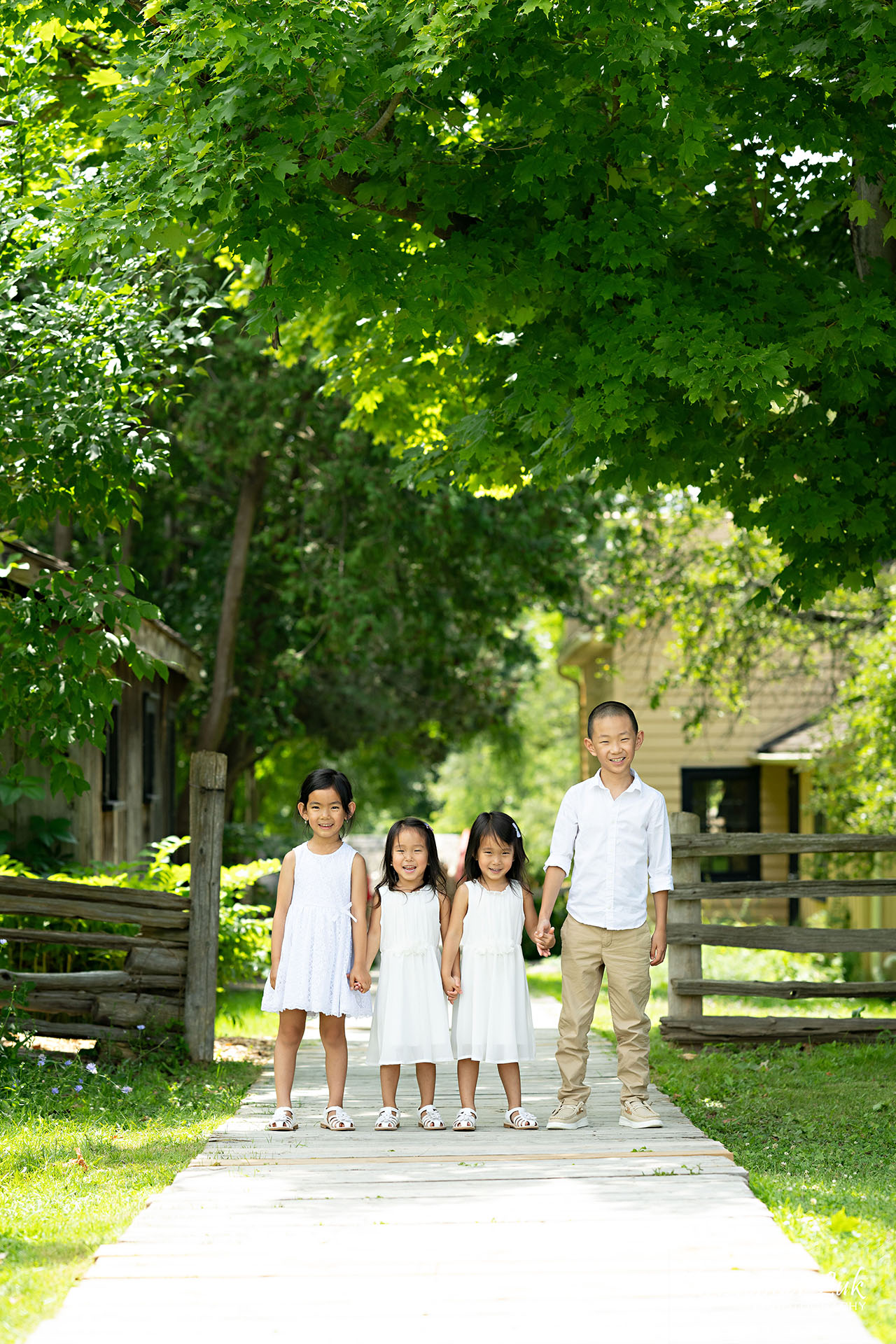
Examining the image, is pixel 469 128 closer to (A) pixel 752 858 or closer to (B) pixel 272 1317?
(B) pixel 272 1317

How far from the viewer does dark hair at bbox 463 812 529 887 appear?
20.6 feet

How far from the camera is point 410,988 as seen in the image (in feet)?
20.7

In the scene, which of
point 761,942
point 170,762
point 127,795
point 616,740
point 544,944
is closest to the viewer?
point 544,944

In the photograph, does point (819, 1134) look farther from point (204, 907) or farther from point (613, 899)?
point (204, 907)

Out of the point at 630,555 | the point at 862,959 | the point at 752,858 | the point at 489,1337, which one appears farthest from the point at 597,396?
the point at 752,858

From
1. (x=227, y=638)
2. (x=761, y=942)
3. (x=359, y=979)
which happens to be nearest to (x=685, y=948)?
(x=761, y=942)

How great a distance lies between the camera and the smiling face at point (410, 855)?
6.33 meters

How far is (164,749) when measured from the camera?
17.6m

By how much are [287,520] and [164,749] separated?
3649 mm

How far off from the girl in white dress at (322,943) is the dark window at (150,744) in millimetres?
9593

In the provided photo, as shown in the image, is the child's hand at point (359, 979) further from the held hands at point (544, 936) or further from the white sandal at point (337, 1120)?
the held hands at point (544, 936)

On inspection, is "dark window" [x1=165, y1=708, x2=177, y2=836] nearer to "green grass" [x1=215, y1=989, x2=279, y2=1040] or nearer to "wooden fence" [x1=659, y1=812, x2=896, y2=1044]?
"green grass" [x1=215, y1=989, x2=279, y2=1040]

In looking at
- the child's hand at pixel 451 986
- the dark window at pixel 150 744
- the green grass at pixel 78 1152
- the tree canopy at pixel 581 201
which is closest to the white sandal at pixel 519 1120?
the child's hand at pixel 451 986

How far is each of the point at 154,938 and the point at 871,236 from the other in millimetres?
6354
